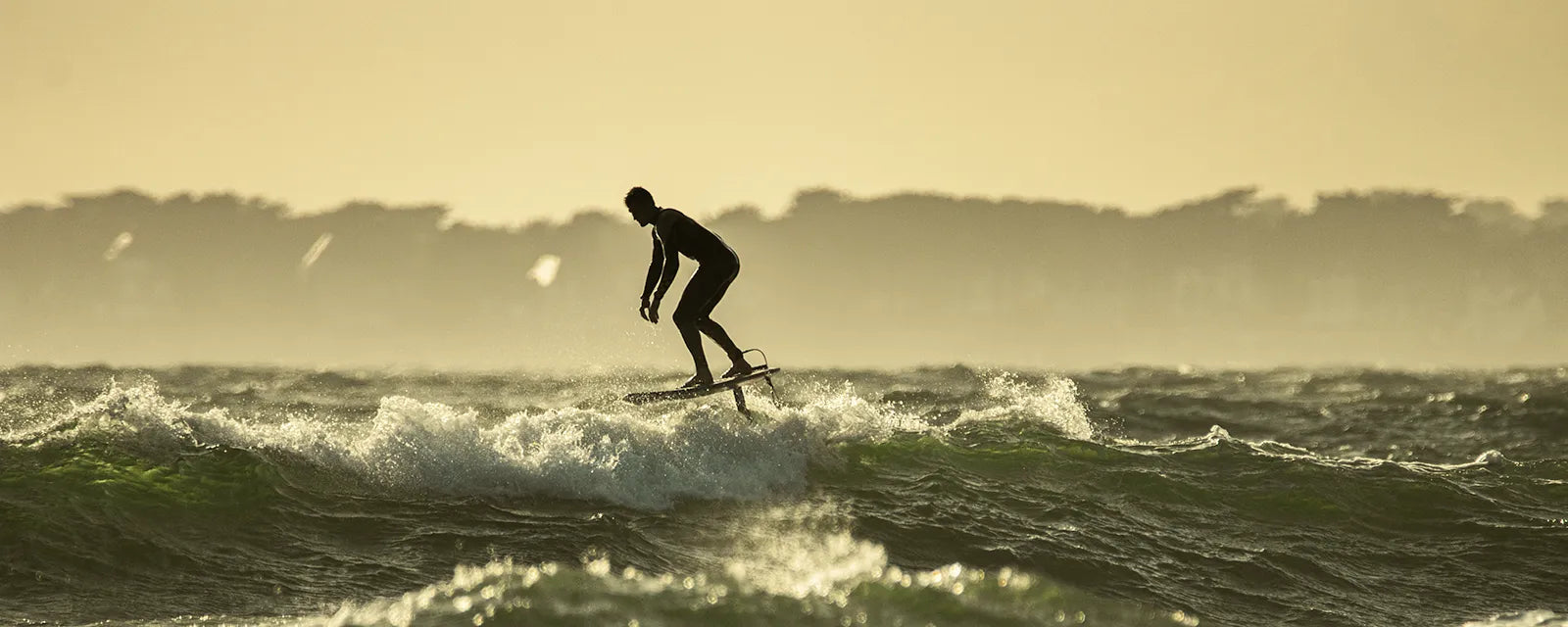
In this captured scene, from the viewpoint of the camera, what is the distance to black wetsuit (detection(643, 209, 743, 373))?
12844mm

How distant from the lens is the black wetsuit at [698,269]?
42.1ft

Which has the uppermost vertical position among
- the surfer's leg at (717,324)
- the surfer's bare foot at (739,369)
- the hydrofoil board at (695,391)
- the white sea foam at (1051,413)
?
the surfer's leg at (717,324)

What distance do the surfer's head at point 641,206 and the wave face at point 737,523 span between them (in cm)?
254

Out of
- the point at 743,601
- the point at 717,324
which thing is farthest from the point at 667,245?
the point at 743,601

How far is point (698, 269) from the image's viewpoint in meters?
13.0

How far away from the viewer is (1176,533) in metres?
12.6

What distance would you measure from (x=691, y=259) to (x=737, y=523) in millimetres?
2698

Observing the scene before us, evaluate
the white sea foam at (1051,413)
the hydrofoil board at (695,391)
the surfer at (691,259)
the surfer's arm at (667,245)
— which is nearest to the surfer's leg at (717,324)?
the surfer at (691,259)

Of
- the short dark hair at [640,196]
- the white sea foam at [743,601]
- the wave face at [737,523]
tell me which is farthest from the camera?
the short dark hair at [640,196]

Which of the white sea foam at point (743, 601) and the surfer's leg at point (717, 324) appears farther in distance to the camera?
the surfer's leg at point (717, 324)

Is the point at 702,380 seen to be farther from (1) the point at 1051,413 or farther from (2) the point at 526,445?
(1) the point at 1051,413

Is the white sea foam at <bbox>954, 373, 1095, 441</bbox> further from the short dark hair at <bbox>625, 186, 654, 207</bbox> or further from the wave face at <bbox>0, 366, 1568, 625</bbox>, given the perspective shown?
the short dark hair at <bbox>625, 186, 654, 207</bbox>

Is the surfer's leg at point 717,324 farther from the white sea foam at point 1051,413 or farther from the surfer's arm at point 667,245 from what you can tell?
the white sea foam at point 1051,413

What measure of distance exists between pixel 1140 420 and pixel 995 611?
19979 millimetres
